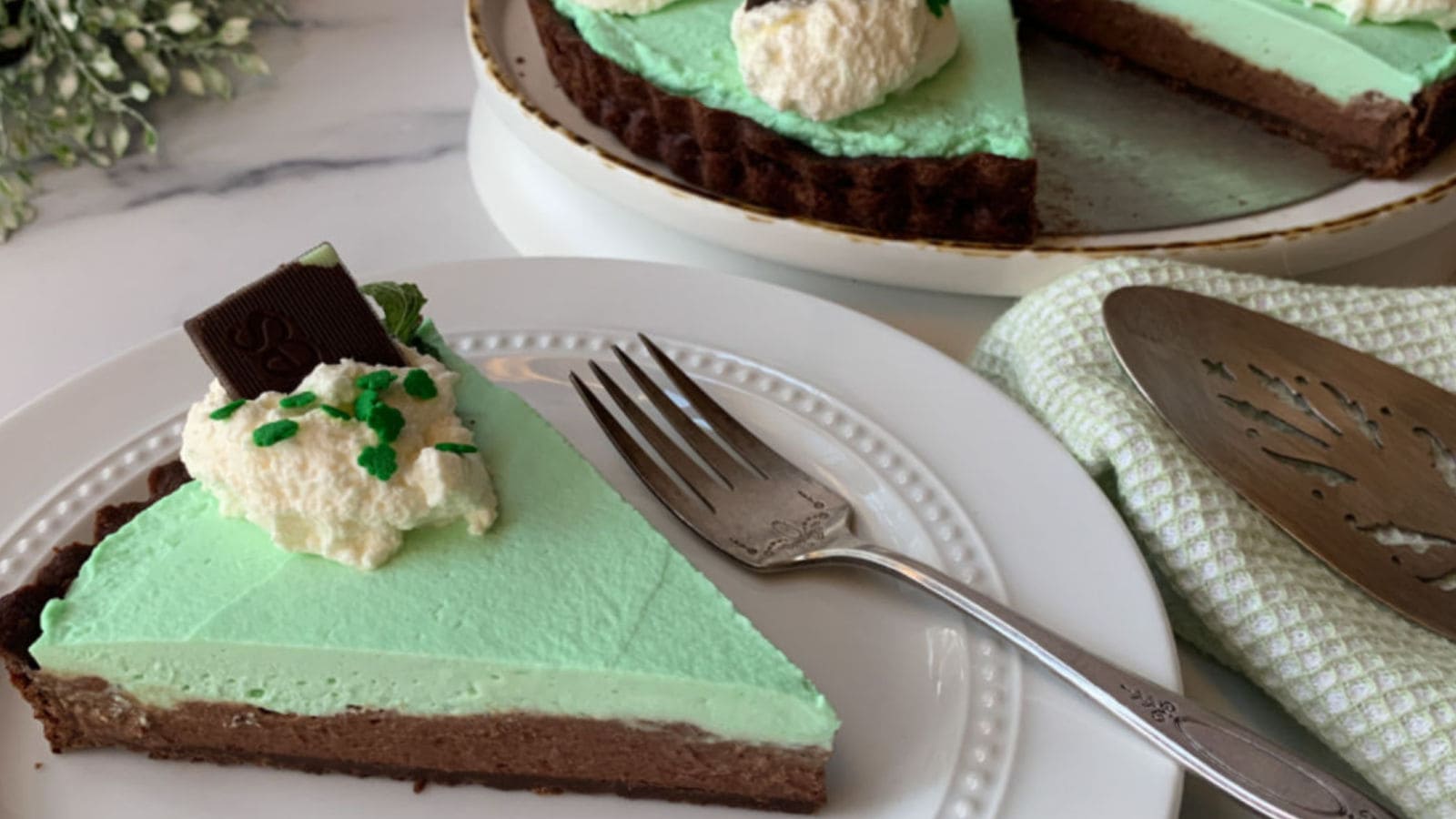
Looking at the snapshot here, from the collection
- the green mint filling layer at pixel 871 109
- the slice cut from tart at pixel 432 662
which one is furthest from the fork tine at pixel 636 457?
the green mint filling layer at pixel 871 109

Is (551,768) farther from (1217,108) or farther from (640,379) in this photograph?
(1217,108)

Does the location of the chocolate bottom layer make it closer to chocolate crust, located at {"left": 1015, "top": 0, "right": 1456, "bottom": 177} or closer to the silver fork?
the silver fork

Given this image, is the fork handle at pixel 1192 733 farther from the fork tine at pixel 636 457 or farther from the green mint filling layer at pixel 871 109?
the green mint filling layer at pixel 871 109

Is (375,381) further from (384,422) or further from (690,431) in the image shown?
(690,431)

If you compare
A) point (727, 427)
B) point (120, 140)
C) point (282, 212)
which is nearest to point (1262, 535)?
point (727, 427)

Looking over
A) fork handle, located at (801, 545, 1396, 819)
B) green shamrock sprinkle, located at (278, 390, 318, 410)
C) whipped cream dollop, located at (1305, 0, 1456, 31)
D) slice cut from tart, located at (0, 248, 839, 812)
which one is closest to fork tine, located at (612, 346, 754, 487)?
slice cut from tart, located at (0, 248, 839, 812)

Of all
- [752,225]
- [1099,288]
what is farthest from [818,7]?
[1099,288]
